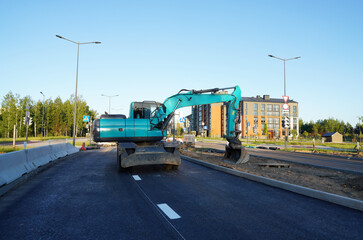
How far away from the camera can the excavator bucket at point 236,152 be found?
11.8 m

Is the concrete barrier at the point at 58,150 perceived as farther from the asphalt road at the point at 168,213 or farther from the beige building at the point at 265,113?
the beige building at the point at 265,113

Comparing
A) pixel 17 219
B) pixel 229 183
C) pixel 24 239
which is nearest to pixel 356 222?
pixel 229 183

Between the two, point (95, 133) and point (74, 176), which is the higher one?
point (95, 133)

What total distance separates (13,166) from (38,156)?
10.4 feet

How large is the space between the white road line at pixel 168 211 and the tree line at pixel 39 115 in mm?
54801

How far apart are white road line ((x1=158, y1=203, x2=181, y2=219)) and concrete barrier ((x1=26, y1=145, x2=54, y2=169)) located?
669cm

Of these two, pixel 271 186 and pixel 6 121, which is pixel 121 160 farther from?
pixel 6 121

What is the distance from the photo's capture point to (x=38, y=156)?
10648mm

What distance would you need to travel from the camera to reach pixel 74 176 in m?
8.69

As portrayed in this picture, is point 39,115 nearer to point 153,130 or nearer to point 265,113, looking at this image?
point 153,130

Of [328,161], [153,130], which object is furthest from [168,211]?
[328,161]

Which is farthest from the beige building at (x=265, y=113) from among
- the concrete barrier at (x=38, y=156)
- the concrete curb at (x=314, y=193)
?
the concrete curb at (x=314, y=193)

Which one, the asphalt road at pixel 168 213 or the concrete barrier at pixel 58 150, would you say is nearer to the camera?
the asphalt road at pixel 168 213

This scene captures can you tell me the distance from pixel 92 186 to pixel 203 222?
408 cm
